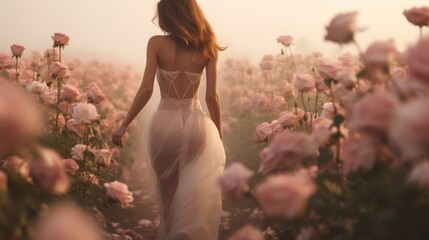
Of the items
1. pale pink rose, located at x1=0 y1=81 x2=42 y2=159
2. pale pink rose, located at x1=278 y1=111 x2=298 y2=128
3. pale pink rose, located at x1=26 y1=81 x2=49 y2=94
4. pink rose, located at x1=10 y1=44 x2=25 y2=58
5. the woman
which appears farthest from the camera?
pink rose, located at x1=10 y1=44 x2=25 y2=58

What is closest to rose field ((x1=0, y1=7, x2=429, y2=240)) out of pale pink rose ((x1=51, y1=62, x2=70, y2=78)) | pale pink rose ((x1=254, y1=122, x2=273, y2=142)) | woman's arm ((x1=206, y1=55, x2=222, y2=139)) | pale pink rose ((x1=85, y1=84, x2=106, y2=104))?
pale pink rose ((x1=254, y1=122, x2=273, y2=142))

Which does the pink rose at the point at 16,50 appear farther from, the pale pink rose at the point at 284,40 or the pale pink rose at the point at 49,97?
the pale pink rose at the point at 284,40

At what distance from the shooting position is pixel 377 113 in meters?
1.31

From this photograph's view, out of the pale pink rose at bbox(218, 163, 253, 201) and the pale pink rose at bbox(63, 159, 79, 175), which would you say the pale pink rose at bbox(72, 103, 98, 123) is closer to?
the pale pink rose at bbox(63, 159, 79, 175)

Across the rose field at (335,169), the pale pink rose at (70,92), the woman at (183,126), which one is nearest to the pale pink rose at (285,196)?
the rose field at (335,169)

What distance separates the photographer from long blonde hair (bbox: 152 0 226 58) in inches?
130

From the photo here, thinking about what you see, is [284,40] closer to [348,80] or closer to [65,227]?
[348,80]

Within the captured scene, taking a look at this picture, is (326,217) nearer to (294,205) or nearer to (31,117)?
(294,205)

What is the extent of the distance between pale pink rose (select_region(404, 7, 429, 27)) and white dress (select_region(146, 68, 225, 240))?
53.4 inches

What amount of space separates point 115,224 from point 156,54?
1755 mm

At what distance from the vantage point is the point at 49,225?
1056mm

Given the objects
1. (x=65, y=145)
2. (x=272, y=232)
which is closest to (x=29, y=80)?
(x=65, y=145)

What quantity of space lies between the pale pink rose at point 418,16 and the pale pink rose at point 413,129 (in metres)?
1.46

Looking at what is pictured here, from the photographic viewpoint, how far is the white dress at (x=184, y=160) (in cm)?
332
